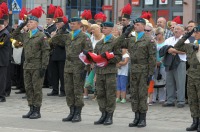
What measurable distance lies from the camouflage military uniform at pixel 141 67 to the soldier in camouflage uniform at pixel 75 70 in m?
1.03

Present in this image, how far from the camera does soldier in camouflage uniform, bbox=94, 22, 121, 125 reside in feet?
38.0

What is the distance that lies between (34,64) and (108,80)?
5.38 feet

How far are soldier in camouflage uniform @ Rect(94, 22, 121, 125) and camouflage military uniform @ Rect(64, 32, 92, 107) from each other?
0.35 metres

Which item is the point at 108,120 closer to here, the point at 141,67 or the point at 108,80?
the point at 108,80

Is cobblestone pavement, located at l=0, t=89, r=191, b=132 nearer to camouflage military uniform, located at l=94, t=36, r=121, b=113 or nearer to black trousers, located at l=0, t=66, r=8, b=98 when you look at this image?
black trousers, located at l=0, t=66, r=8, b=98

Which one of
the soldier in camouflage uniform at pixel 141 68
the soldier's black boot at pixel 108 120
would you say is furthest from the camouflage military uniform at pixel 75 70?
the soldier in camouflage uniform at pixel 141 68

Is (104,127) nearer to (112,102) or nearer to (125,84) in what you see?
(112,102)

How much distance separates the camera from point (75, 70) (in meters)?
11.8

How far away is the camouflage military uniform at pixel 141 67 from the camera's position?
11328 mm

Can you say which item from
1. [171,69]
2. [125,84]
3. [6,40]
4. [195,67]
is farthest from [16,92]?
[195,67]

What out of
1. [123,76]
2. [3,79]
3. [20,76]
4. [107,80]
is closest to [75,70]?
[107,80]

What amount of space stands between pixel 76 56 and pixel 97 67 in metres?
0.48

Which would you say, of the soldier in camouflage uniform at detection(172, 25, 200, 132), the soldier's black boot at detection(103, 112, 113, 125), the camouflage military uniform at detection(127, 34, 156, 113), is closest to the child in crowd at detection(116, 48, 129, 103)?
the soldier's black boot at detection(103, 112, 113, 125)

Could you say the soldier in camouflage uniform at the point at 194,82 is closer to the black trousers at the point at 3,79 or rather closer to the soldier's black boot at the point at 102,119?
the soldier's black boot at the point at 102,119
